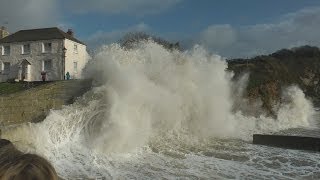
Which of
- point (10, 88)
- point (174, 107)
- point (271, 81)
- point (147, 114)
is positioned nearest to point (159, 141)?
point (147, 114)

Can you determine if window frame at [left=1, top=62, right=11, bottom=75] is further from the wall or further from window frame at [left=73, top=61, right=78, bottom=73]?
window frame at [left=73, top=61, right=78, bottom=73]

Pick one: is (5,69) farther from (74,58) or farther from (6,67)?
(74,58)

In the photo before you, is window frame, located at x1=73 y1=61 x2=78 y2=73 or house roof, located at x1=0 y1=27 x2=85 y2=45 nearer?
house roof, located at x1=0 y1=27 x2=85 y2=45

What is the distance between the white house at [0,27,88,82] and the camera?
40.2 m

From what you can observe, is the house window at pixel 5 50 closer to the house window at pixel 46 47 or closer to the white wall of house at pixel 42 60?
the white wall of house at pixel 42 60

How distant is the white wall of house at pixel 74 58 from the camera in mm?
40588

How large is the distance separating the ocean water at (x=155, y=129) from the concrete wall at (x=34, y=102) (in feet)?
2.84

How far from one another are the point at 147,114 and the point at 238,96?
1325cm

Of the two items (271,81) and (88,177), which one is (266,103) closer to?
(271,81)

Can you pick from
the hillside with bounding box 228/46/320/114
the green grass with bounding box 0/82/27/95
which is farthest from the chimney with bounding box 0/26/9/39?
the hillside with bounding box 228/46/320/114

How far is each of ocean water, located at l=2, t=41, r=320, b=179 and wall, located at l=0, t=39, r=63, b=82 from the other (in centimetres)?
1918

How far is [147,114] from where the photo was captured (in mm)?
18953

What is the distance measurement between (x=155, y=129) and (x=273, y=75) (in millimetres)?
22603

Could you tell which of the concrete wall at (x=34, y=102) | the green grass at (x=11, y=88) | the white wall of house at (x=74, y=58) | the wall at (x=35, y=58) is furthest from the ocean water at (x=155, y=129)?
Answer: the wall at (x=35, y=58)
